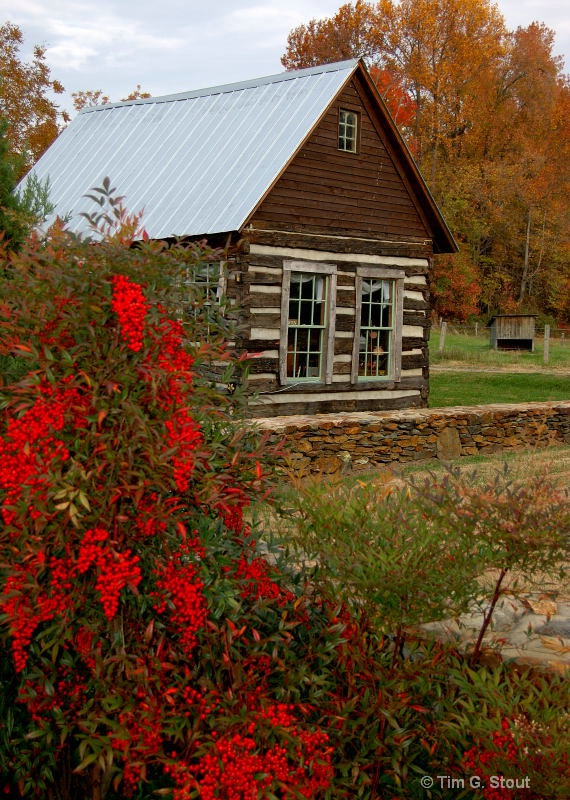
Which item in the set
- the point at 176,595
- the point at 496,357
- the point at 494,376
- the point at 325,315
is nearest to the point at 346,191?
the point at 325,315

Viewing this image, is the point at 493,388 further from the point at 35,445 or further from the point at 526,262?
the point at 526,262

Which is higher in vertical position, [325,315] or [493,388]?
[325,315]

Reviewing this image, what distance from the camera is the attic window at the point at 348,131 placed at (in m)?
15.2

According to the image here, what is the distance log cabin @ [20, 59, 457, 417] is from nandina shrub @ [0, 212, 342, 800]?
963 centimetres

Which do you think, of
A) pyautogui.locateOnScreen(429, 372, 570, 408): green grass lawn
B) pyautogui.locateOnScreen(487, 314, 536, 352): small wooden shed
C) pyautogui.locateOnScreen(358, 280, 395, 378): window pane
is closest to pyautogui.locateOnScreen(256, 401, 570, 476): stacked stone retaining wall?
pyautogui.locateOnScreen(358, 280, 395, 378): window pane

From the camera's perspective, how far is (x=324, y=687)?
403 centimetres

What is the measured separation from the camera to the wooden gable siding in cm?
1438

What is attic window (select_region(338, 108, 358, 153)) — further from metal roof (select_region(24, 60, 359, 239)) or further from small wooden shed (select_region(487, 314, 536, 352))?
small wooden shed (select_region(487, 314, 536, 352))

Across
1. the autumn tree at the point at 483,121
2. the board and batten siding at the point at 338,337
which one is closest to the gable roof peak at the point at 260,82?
the board and batten siding at the point at 338,337

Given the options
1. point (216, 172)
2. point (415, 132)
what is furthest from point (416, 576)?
point (415, 132)

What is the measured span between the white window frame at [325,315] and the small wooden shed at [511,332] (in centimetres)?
2097

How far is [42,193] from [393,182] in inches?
349

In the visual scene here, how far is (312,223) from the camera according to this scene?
14695mm

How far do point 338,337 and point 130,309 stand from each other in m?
12.0
